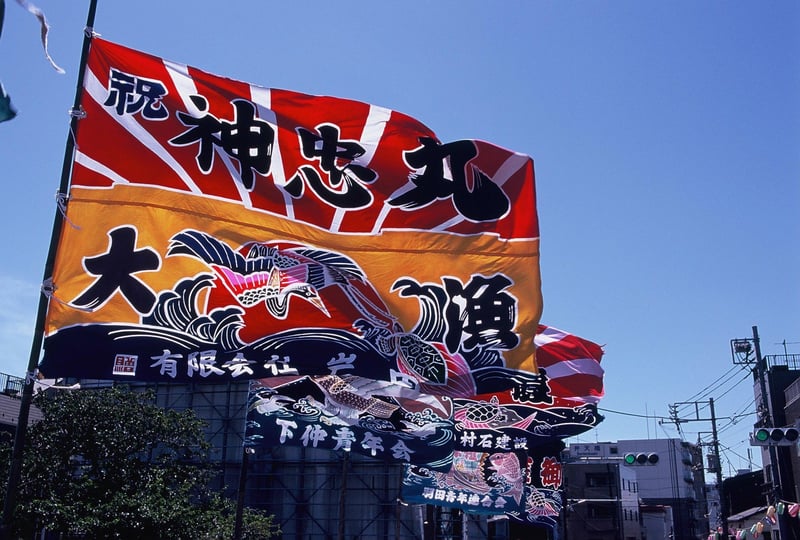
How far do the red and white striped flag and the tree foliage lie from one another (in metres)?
10.7

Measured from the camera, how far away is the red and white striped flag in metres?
24.0

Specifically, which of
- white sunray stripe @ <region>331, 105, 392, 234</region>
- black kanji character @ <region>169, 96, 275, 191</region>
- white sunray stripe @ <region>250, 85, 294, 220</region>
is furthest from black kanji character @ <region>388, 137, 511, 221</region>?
black kanji character @ <region>169, 96, 275, 191</region>

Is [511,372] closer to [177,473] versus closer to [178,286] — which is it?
[178,286]

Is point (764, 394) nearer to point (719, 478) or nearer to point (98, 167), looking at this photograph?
point (719, 478)

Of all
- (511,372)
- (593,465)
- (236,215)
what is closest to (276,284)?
(236,215)

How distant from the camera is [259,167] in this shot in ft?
35.5

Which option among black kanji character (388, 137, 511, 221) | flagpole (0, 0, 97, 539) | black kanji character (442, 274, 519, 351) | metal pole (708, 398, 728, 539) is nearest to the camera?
flagpole (0, 0, 97, 539)

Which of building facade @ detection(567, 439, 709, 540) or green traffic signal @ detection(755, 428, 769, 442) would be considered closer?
green traffic signal @ detection(755, 428, 769, 442)

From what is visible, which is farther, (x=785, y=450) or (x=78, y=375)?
(x=785, y=450)

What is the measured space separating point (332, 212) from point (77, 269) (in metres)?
3.46

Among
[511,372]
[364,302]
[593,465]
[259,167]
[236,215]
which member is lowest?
[511,372]

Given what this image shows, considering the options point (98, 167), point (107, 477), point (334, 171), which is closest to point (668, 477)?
point (107, 477)

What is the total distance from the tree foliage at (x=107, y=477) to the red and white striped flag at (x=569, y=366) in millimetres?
10729

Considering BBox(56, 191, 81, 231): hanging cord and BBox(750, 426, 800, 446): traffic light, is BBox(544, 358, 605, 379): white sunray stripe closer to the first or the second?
BBox(750, 426, 800, 446): traffic light
